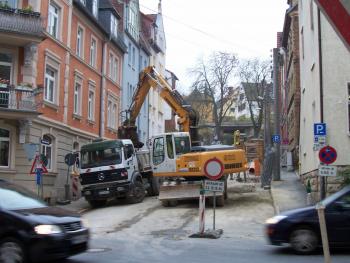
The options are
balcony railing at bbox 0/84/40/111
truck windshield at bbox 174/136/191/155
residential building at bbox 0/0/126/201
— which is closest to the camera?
balcony railing at bbox 0/84/40/111

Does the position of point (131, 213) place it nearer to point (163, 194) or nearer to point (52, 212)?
point (163, 194)

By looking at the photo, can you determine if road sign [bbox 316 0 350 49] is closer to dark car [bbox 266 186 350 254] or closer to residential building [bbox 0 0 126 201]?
dark car [bbox 266 186 350 254]

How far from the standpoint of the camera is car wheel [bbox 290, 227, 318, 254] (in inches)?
437

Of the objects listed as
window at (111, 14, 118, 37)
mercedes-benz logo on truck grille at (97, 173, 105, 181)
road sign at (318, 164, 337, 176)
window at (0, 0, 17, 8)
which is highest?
window at (111, 14, 118, 37)

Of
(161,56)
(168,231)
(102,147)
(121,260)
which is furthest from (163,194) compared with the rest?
(161,56)

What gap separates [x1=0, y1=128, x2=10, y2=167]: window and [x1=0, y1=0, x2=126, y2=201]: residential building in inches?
18.6

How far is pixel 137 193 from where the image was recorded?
925 inches

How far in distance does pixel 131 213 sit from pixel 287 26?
26.2m

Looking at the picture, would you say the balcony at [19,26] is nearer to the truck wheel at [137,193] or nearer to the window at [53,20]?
the window at [53,20]

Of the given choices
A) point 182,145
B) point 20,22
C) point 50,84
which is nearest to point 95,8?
point 50,84

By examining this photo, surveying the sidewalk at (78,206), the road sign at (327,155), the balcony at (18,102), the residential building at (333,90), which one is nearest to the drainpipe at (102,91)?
the sidewalk at (78,206)

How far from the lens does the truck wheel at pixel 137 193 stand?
23203 millimetres

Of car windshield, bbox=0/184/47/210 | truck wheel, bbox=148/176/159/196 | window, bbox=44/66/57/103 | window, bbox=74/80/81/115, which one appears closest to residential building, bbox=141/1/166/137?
window, bbox=74/80/81/115

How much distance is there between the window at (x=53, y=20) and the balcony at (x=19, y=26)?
3.19m
